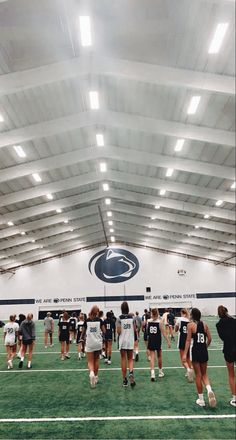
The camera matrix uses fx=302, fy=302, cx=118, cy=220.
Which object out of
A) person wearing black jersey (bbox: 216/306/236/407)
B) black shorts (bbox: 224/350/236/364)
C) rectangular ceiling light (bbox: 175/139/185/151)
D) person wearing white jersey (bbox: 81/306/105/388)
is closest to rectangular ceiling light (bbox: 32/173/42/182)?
rectangular ceiling light (bbox: 175/139/185/151)

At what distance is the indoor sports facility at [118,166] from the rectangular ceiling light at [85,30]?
3 centimetres

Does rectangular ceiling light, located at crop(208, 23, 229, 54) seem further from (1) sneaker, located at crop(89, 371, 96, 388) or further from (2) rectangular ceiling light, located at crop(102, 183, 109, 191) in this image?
(2) rectangular ceiling light, located at crop(102, 183, 109, 191)

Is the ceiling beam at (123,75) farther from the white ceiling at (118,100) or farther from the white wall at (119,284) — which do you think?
the white wall at (119,284)

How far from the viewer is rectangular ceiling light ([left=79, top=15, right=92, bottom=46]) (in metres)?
7.48

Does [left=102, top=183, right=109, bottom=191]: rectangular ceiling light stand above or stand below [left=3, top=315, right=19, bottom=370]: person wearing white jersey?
above

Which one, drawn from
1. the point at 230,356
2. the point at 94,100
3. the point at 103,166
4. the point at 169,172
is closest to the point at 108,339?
the point at 230,356

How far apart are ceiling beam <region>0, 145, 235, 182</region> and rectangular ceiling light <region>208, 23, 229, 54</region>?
6775mm

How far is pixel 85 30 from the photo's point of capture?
7.91 meters

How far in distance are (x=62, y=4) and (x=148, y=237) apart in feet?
82.4

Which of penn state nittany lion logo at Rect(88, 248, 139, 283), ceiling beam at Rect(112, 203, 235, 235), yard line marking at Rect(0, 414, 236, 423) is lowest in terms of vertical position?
yard line marking at Rect(0, 414, 236, 423)

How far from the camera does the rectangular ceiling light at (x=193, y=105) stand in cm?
1050

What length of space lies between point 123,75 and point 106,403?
8.77 metres

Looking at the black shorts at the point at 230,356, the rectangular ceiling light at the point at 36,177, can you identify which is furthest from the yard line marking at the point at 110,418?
the rectangular ceiling light at the point at 36,177

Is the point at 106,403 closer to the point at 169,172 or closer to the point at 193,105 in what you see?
the point at 193,105
